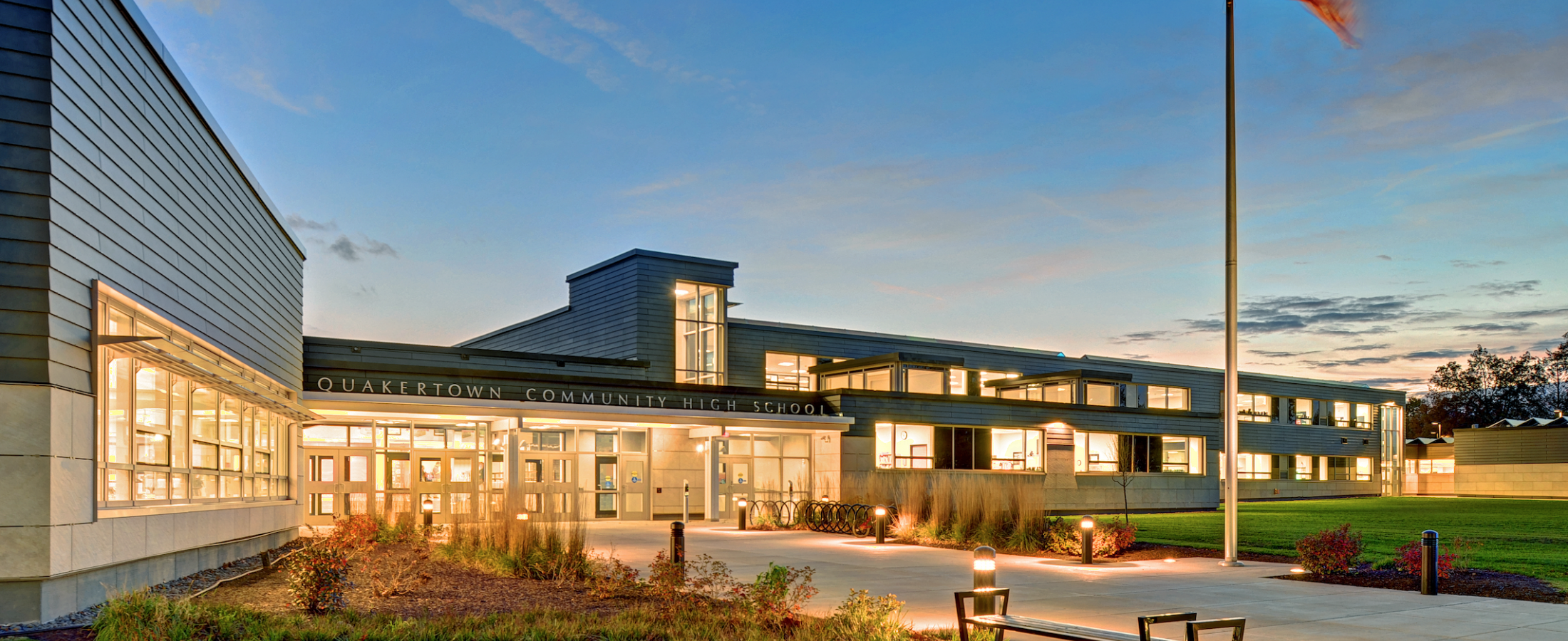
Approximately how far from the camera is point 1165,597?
13.1 meters

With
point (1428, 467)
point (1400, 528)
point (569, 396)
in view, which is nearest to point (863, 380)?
point (569, 396)

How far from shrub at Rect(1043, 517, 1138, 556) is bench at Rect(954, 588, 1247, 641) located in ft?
31.2

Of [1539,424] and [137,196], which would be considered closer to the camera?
[137,196]

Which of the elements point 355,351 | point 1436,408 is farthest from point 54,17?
point 1436,408

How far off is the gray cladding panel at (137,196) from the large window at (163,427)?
1.53 feet

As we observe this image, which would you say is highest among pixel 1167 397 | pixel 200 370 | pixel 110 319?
pixel 110 319

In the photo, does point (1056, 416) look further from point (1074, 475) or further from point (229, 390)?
point (229, 390)

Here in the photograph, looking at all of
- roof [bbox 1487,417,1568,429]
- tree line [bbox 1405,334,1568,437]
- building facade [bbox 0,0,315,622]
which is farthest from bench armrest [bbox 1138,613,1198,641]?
tree line [bbox 1405,334,1568,437]

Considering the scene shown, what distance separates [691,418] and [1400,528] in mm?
18244

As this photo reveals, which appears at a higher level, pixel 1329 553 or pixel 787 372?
pixel 787 372

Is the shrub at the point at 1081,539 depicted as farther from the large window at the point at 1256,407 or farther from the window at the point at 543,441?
the large window at the point at 1256,407

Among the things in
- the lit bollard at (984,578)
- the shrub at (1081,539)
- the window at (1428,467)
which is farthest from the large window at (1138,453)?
the window at (1428,467)

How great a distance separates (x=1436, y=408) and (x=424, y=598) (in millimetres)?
128680

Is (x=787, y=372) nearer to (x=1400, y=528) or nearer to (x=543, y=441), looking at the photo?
(x=543, y=441)
